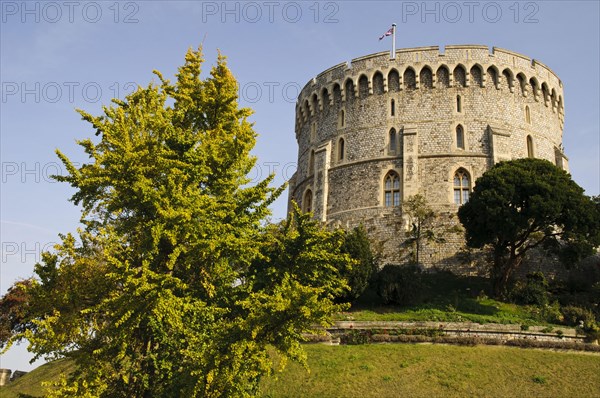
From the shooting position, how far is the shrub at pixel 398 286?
29.5 m

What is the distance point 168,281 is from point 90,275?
3.45 metres

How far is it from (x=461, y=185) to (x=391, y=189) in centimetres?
445

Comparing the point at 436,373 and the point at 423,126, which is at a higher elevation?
the point at 423,126

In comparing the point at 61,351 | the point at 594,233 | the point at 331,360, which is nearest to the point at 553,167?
the point at 594,233

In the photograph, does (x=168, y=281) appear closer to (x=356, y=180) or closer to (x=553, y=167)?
(x=553, y=167)

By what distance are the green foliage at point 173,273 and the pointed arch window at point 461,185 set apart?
24144mm

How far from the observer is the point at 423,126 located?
39.9 metres

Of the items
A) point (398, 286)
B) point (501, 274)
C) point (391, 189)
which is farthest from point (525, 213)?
point (391, 189)

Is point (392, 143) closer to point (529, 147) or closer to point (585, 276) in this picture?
point (529, 147)

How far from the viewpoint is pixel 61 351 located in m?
14.4

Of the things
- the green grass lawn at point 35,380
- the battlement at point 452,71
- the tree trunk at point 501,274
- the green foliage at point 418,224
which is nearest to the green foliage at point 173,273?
the green grass lawn at point 35,380

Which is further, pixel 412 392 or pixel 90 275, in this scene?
pixel 412 392

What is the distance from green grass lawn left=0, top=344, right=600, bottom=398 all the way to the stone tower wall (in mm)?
13171

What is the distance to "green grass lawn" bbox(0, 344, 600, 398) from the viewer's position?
20062 millimetres
